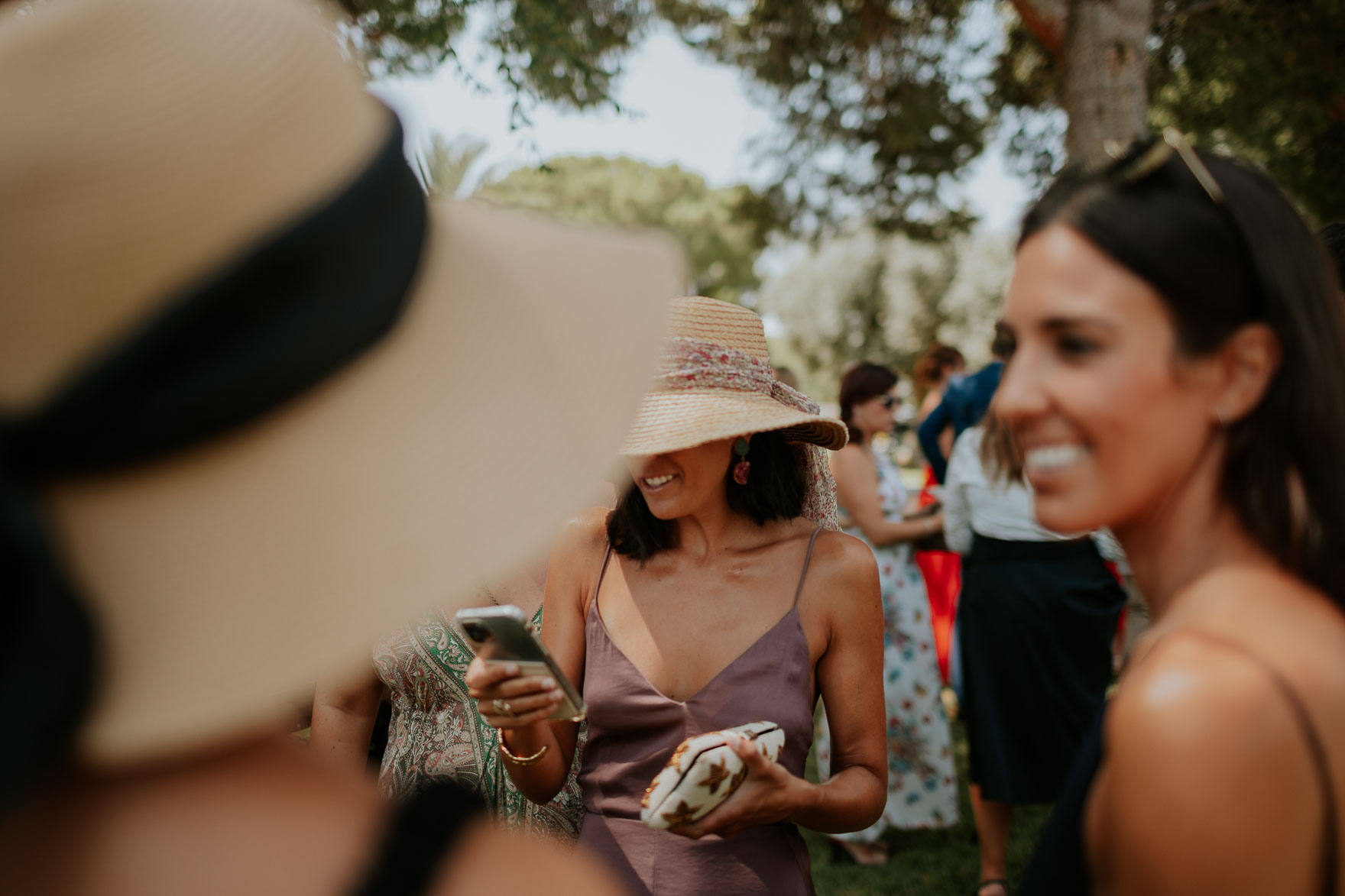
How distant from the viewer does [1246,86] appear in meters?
9.93

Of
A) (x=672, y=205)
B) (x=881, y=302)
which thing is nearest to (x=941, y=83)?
(x=881, y=302)

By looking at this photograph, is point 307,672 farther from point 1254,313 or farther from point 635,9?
point 635,9

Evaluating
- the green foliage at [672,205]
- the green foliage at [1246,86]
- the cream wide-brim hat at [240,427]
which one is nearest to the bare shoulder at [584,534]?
the cream wide-brim hat at [240,427]

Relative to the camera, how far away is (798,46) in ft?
33.1

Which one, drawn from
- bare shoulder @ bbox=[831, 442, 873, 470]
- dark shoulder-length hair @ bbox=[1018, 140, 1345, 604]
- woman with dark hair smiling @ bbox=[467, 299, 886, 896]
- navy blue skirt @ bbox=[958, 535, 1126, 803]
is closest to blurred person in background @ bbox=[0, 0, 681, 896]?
dark shoulder-length hair @ bbox=[1018, 140, 1345, 604]

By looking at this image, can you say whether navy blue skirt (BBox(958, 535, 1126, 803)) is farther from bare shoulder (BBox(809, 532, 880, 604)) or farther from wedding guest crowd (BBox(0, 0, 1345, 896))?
wedding guest crowd (BBox(0, 0, 1345, 896))

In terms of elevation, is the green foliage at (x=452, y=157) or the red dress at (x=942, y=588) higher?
the green foliage at (x=452, y=157)

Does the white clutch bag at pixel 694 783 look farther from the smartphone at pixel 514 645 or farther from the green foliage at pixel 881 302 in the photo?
the green foliage at pixel 881 302

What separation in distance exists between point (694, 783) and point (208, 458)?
138 cm

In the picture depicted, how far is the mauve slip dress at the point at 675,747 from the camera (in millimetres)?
2182

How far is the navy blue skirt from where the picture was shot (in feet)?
14.9

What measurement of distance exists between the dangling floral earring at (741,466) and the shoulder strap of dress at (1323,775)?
1.69m

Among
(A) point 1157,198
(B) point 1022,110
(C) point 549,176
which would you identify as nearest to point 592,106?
(C) point 549,176

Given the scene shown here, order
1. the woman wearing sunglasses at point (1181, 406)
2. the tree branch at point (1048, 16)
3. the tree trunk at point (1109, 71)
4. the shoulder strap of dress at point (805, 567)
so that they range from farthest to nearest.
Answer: the tree branch at point (1048, 16)
the tree trunk at point (1109, 71)
the shoulder strap of dress at point (805, 567)
the woman wearing sunglasses at point (1181, 406)
